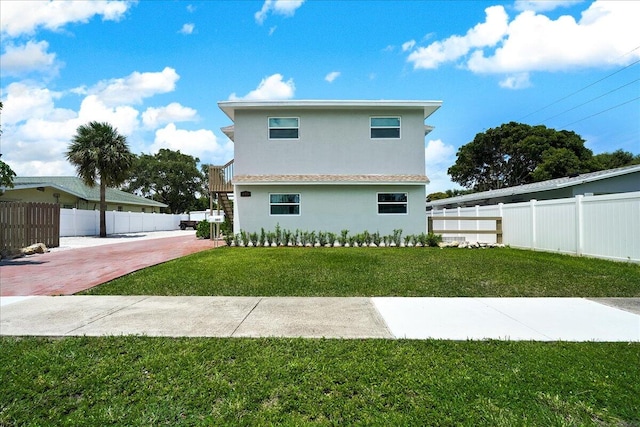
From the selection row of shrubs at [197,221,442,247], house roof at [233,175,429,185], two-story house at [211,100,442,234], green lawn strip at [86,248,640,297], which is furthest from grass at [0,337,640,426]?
two-story house at [211,100,442,234]

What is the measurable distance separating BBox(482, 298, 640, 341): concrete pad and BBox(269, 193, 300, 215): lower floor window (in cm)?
1120

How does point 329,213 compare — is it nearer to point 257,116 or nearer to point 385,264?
point 257,116

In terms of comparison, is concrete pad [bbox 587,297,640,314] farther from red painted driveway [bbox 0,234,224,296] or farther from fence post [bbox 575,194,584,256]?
red painted driveway [bbox 0,234,224,296]

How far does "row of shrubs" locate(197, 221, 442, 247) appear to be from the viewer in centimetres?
1656

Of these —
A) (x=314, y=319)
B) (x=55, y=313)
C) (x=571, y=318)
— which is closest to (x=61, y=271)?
(x=55, y=313)

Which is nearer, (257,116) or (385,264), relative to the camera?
(385,264)

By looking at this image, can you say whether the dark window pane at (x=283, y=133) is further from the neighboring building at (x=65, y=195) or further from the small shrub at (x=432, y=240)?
the neighboring building at (x=65, y=195)

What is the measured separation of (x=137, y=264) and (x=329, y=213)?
8537 mm

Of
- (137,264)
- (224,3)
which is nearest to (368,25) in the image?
(224,3)

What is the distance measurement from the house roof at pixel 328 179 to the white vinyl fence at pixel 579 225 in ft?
13.2

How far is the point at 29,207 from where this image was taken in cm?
1655

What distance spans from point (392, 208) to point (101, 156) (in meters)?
20.4

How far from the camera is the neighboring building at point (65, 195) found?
2441cm

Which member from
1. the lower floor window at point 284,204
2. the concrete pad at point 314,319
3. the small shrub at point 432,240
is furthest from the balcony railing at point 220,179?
the concrete pad at point 314,319
